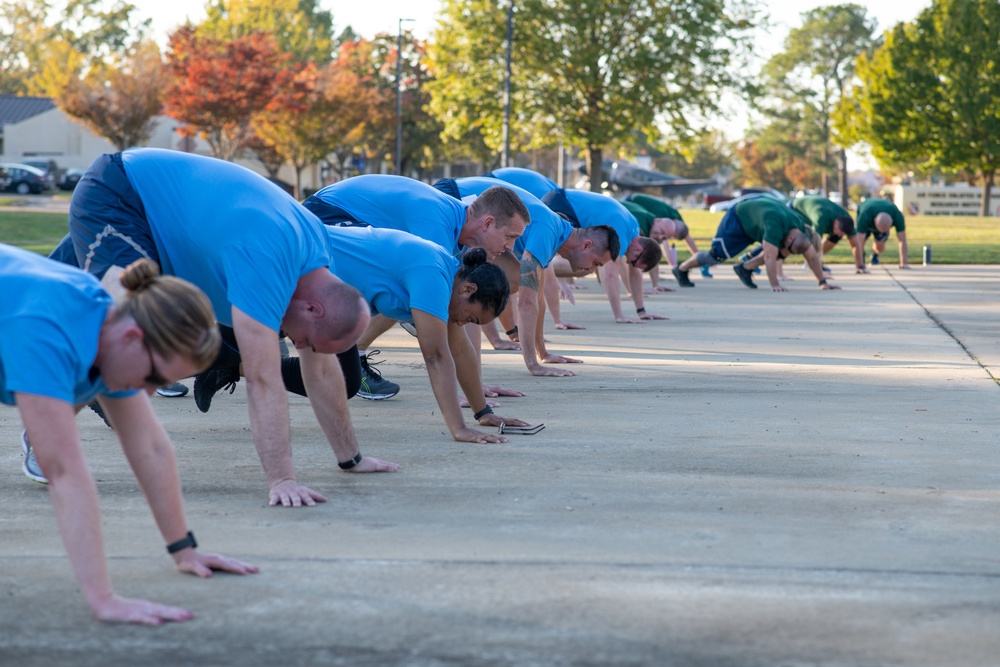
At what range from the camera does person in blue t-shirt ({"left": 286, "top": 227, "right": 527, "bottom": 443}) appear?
243 inches

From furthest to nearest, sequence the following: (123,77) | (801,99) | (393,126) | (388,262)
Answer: (801,99), (393,126), (123,77), (388,262)

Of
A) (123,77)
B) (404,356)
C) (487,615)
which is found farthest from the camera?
(123,77)

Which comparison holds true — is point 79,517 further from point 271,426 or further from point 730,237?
point 730,237

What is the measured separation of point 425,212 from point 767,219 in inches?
487

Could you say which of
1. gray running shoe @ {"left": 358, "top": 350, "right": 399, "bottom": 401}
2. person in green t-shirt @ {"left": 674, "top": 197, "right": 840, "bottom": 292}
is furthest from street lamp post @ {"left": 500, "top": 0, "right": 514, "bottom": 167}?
gray running shoe @ {"left": 358, "top": 350, "right": 399, "bottom": 401}

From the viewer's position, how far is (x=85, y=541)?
143 inches

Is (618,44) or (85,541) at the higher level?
(618,44)

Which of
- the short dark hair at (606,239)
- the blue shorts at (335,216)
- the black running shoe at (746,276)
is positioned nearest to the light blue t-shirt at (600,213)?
the short dark hair at (606,239)

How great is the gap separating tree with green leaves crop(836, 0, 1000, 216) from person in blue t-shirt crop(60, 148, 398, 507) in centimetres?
5525

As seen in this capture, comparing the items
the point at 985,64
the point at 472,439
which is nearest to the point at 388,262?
the point at 472,439

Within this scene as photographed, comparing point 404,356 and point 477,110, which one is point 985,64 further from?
point 404,356

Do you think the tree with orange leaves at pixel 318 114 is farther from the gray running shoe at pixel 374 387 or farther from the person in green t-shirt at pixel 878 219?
the gray running shoe at pixel 374 387

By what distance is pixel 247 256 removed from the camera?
5.00m

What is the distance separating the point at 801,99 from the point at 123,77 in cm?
5419
